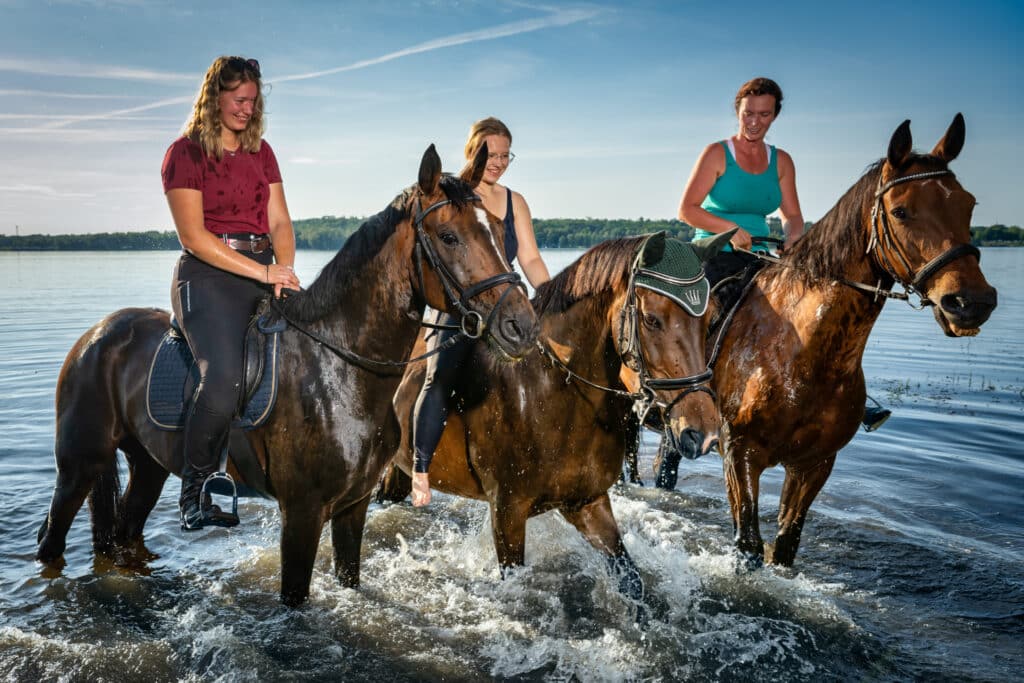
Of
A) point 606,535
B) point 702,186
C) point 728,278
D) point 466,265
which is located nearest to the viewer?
point 466,265

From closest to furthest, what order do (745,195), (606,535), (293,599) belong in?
(293,599), (606,535), (745,195)

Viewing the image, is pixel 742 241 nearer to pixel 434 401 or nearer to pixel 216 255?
pixel 434 401

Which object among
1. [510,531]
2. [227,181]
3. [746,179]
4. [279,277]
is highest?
[746,179]

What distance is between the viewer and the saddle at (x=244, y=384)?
396 cm

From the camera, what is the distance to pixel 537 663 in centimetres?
454

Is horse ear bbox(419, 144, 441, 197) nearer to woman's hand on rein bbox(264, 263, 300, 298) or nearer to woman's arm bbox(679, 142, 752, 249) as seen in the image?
woman's hand on rein bbox(264, 263, 300, 298)

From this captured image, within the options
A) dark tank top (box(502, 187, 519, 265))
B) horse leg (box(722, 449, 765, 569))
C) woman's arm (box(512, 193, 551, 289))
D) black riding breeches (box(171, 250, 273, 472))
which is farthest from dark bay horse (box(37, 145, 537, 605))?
horse leg (box(722, 449, 765, 569))

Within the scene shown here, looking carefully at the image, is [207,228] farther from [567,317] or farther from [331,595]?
[331,595]

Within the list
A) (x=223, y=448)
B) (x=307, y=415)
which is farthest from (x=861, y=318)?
(x=223, y=448)

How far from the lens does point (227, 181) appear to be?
4168 millimetres

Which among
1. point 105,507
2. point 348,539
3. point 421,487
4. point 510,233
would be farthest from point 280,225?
point 105,507

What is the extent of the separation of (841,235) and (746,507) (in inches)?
78.6

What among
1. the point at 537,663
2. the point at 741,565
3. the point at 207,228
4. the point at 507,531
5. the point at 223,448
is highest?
the point at 207,228

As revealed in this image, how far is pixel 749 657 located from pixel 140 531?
4.68 m
